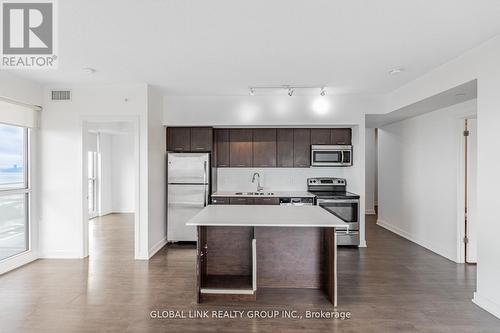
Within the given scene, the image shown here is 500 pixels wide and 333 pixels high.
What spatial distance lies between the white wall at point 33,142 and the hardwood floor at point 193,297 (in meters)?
0.15

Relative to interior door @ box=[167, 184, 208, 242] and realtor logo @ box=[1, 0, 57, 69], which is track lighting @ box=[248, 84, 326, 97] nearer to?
interior door @ box=[167, 184, 208, 242]

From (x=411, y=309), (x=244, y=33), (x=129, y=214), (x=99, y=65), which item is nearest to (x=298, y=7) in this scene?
(x=244, y=33)

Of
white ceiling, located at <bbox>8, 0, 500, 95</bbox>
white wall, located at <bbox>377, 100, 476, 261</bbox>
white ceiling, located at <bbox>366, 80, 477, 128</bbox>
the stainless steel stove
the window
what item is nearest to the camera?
white ceiling, located at <bbox>8, 0, 500, 95</bbox>

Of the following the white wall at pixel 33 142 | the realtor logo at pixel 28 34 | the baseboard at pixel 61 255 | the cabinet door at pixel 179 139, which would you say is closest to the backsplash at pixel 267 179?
the cabinet door at pixel 179 139

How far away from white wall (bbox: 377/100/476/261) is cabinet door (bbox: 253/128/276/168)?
8.77 feet

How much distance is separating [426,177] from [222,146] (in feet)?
12.3

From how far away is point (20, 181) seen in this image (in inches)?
176

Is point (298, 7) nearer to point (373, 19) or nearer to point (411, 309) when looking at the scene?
point (373, 19)

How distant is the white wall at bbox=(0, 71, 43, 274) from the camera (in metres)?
4.01

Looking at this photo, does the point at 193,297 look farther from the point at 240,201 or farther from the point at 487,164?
the point at 487,164

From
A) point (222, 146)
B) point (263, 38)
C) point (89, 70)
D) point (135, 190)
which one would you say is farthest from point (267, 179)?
point (89, 70)

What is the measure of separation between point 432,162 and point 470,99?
1.27 meters

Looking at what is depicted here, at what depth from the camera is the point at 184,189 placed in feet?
17.6

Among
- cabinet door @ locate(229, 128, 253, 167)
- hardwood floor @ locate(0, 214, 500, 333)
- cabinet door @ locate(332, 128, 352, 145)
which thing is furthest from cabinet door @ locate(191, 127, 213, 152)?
cabinet door @ locate(332, 128, 352, 145)
